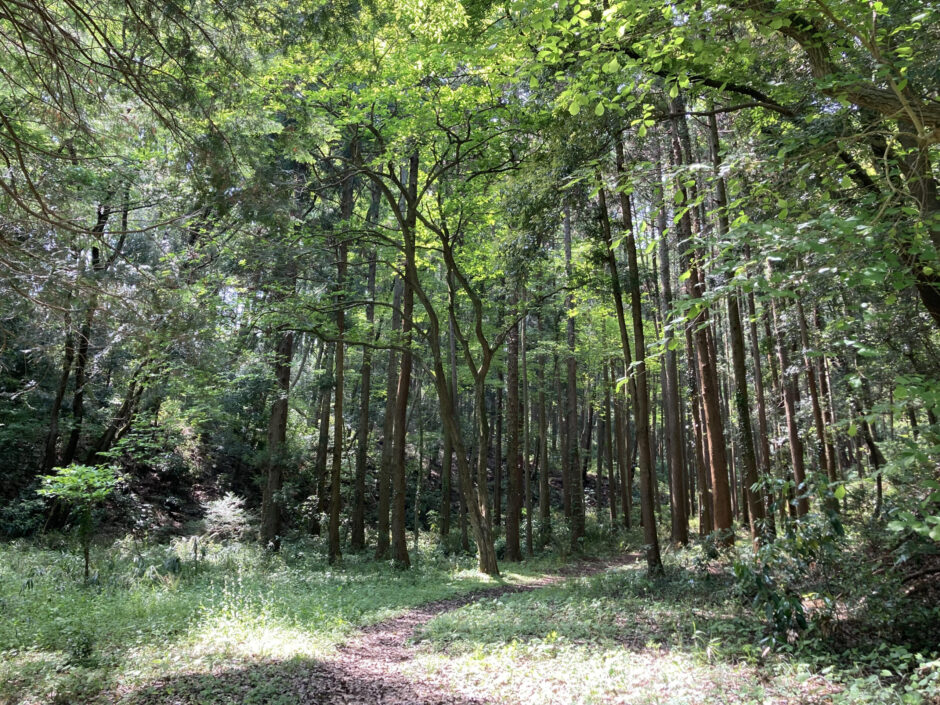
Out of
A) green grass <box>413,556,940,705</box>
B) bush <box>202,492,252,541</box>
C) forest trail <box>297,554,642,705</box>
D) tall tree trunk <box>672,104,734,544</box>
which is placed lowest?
forest trail <box>297,554,642,705</box>

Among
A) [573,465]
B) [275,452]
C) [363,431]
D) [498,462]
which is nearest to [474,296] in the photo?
[363,431]

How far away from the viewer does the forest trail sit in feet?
16.1

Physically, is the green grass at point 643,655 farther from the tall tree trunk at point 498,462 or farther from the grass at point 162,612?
the tall tree trunk at point 498,462

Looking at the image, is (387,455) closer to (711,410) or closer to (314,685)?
(711,410)

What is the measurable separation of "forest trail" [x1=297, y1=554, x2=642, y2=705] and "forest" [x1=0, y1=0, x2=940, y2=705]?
0.06 metres

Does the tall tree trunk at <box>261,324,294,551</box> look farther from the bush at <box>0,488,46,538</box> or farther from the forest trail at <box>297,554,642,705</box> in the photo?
the forest trail at <box>297,554,642,705</box>

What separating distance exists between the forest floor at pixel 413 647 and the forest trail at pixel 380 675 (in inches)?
1.0

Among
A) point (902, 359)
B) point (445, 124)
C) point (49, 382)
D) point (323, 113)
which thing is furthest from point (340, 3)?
point (49, 382)

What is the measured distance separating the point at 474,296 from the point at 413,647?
27.3 ft

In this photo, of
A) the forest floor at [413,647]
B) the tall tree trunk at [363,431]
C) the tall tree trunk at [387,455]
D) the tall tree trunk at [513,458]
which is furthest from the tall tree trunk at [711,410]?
the tall tree trunk at [363,431]

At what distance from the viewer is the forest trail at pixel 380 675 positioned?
193 inches

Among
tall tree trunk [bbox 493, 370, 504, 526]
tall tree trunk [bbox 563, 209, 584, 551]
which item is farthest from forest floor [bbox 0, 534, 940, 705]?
tall tree trunk [bbox 493, 370, 504, 526]

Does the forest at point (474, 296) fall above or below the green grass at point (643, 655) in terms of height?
above

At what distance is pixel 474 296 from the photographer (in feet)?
43.4
